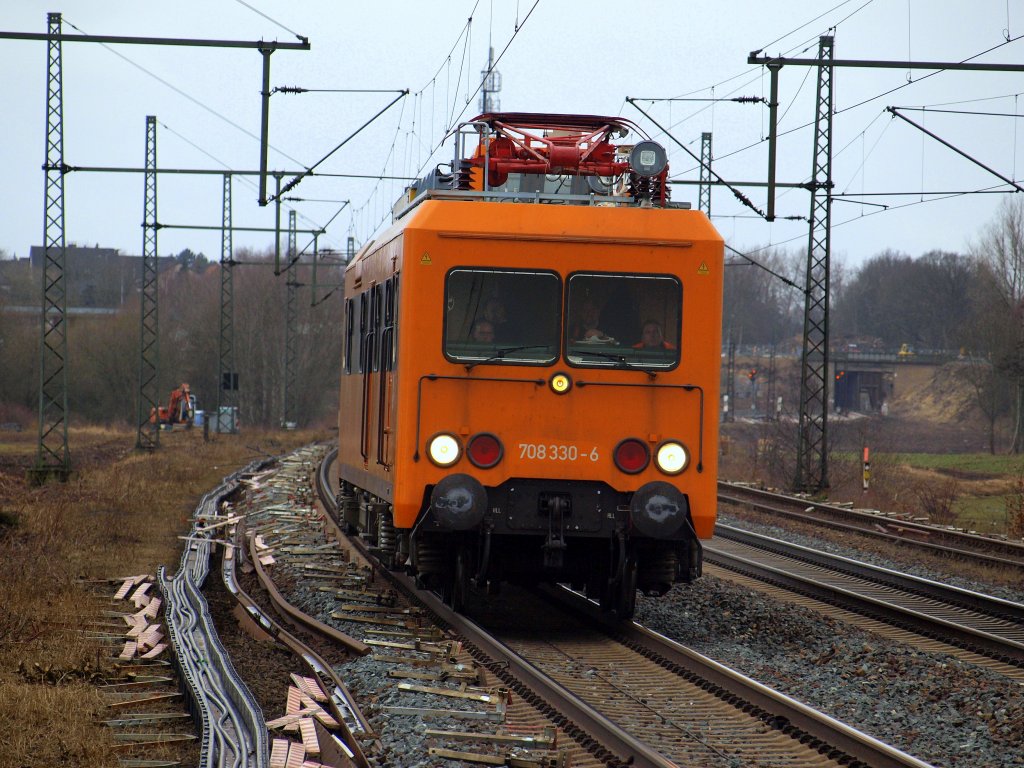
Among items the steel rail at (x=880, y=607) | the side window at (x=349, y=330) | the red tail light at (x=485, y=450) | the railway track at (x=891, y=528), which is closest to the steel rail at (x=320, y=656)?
the red tail light at (x=485, y=450)

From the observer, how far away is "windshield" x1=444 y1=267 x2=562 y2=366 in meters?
9.34

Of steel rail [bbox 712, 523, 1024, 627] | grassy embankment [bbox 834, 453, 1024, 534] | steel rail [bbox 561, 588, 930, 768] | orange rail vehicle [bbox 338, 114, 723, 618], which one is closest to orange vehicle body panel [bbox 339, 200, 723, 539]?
orange rail vehicle [bbox 338, 114, 723, 618]

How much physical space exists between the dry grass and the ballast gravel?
14.0ft

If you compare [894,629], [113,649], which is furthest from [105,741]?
[894,629]

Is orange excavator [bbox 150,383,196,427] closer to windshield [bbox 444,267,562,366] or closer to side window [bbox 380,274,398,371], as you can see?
side window [bbox 380,274,398,371]

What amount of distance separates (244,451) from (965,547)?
24.0 meters

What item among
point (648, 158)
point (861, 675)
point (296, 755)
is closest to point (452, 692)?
point (296, 755)

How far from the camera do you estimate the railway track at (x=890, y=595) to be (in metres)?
10.0

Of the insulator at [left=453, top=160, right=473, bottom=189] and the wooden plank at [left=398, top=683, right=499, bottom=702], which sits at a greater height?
the insulator at [left=453, top=160, right=473, bottom=189]

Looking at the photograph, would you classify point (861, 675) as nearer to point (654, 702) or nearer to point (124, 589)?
point (654, 702)

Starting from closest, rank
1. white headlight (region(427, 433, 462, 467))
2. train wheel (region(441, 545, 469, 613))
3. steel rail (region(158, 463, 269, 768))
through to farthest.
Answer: steel rail (region(158, 463, 269, 768)) → white headlight (region(427, 433, 462, 467)) → train wheel (region(441, 545, 469, 613))

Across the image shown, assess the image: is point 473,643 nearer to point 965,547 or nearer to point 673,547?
point 673,547

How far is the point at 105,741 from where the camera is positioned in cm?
624

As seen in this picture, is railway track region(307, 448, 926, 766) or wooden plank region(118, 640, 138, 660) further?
wooden plank region(118, 640, 138, 660)
